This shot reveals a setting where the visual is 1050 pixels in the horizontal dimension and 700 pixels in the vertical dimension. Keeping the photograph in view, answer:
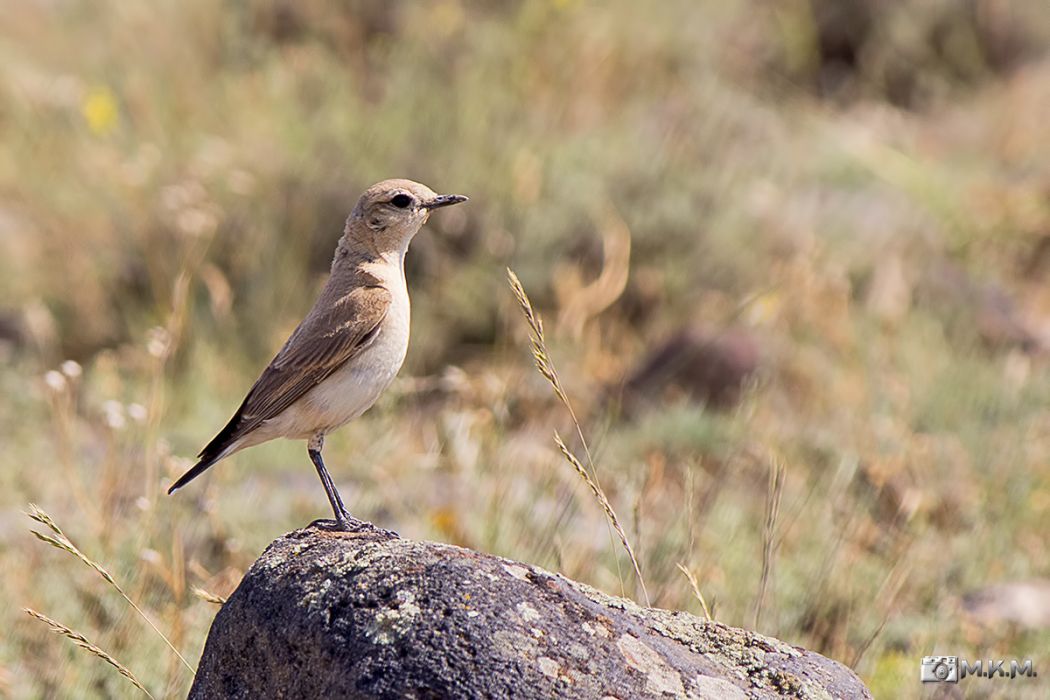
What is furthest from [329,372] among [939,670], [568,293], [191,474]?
[568,293]

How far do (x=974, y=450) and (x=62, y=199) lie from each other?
20.7ft

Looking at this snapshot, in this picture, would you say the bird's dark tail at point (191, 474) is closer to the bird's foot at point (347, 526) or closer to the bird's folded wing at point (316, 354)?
the bird's folded wing at point (316, 354)

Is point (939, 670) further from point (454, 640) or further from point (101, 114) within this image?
point (101, 114)

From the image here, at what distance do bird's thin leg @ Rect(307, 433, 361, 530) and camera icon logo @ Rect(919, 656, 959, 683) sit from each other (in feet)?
7.30

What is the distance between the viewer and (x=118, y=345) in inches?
345

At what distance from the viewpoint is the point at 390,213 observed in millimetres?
4488

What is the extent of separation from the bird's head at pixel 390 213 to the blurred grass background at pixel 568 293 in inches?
40.9

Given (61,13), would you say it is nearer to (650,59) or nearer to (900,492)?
(650,59)

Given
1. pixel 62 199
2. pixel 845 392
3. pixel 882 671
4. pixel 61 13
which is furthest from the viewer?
pixel 61 13

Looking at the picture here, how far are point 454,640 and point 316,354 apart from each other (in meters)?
1.64

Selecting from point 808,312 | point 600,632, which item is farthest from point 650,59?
point 600,632

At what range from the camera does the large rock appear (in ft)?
9.32

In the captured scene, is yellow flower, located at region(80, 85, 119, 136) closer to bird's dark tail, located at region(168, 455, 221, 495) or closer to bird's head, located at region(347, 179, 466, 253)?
bird's head, located at region(347, 179, 466, 253)

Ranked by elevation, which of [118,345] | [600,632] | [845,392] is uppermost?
[600,632]
